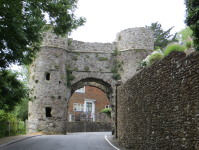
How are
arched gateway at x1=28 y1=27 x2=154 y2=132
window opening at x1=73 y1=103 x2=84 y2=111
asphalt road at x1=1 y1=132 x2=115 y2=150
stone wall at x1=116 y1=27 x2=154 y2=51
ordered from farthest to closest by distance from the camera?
window opening at x1=73 y1=103 x2=84 y2=111, stone wall at x1=116 y1=27 x2=154 y2=51, arched gateway at x1=28 y1=27 x2=154 y2=132, asphalt road at x1=1 y1=132 x2=115 y2=150

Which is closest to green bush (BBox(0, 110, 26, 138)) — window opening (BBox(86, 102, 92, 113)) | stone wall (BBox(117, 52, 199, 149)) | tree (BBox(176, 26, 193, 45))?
stone wall (BBox(117, 52, 199, 149))

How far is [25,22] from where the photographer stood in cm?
1181

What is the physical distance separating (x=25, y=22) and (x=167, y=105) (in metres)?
7.40

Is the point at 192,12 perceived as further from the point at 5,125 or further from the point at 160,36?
the point at 160,36

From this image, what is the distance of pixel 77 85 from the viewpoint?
28.6 meters

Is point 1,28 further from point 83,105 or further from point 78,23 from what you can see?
point 83,105

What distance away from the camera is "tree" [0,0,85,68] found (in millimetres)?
10562

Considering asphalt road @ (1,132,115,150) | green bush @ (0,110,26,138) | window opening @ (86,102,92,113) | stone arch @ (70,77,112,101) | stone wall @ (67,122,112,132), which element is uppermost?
stone arch @ (70,77,112,101)

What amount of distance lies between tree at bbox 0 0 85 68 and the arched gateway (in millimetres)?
11341

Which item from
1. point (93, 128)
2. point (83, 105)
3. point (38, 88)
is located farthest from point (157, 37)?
point (38, 88)

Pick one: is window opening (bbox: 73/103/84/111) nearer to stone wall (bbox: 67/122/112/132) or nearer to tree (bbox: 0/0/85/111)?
stone wall (bbox: 67/122/112/132)

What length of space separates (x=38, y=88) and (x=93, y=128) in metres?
12.8

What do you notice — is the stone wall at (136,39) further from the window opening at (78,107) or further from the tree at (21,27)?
the window opening at (78,107)

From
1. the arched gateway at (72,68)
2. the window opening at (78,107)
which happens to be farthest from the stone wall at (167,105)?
the window opening at (78,107)
